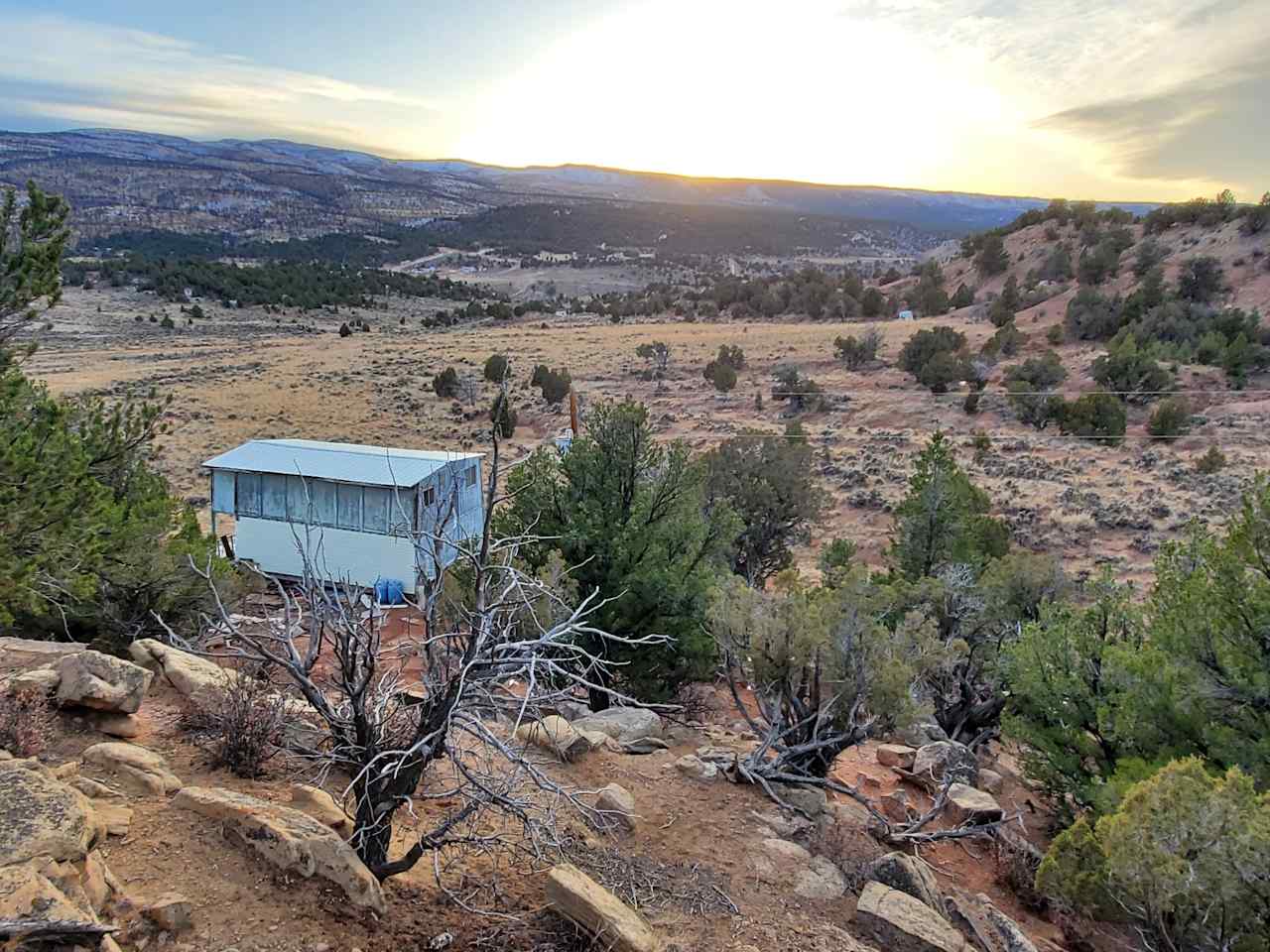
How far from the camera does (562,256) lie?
379 ft

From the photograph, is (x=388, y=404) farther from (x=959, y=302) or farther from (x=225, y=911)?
(x=959, y=302)

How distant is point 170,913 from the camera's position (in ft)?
14.0

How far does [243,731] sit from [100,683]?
1.23m

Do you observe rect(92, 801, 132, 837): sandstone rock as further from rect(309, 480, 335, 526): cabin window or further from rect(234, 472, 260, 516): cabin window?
rect(234, 472, 260, 516): cabin window

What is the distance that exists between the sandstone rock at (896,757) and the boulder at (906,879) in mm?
3932

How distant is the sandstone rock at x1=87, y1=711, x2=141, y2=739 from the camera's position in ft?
21.8

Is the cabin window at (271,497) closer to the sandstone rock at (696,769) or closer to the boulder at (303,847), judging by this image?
the sandstone rock at (696,769)

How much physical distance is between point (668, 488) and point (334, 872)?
337 inches

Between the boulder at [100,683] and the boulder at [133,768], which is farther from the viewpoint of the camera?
the boulder at [100,683]

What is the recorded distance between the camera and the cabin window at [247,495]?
732 inches

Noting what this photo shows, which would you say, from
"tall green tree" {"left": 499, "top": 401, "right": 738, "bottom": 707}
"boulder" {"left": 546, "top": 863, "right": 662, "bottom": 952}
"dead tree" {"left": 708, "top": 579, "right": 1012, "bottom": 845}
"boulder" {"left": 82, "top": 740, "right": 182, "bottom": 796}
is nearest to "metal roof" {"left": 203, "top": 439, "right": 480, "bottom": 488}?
"tall green tree" {"left": 499, "top": 401, "right": 738, "bottom": 707}

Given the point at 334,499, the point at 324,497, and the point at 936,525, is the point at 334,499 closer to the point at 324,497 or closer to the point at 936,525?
the point at 324,497

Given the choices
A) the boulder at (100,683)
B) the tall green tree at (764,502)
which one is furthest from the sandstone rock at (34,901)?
the tall green tree at (764,502)

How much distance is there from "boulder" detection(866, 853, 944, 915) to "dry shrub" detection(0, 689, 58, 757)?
629cm
